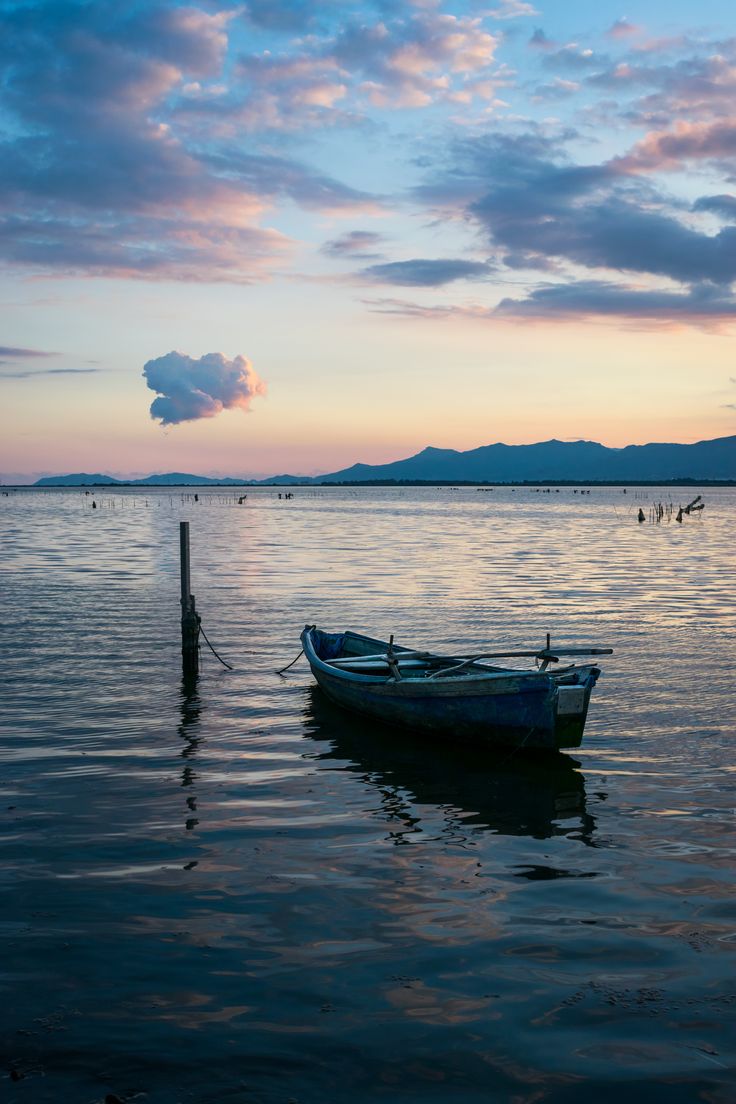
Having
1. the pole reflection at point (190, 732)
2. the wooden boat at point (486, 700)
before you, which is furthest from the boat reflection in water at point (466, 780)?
the pole reflection at point (190, 732)

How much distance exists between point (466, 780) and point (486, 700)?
5.70 ft

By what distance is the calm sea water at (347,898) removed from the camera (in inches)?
273

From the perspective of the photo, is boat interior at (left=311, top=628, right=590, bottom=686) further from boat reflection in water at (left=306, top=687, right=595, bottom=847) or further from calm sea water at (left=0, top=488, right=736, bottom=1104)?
boat reflection in water at (left=306, top=687, right=595, bottom=847)

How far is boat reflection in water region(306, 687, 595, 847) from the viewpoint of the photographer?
12.5 metres

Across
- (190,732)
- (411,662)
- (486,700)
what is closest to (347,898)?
(486,700)

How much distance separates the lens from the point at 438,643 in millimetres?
27234

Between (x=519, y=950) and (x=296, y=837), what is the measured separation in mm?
3789

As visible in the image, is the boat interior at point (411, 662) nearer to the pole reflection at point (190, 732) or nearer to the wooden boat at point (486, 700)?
the wooden boat at point (486, 700)

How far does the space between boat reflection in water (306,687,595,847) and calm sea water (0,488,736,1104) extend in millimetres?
63

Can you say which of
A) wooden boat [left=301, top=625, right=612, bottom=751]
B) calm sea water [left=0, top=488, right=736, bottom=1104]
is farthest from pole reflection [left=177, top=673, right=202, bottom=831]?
wooden boat [left=301, top=625, right=612, bottom=751]

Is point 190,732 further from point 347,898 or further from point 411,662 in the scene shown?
point 347,898

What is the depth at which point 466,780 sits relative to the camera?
14.4 metres

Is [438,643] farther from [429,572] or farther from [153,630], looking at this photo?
[429,572]

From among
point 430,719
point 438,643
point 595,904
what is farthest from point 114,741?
point 438,643
